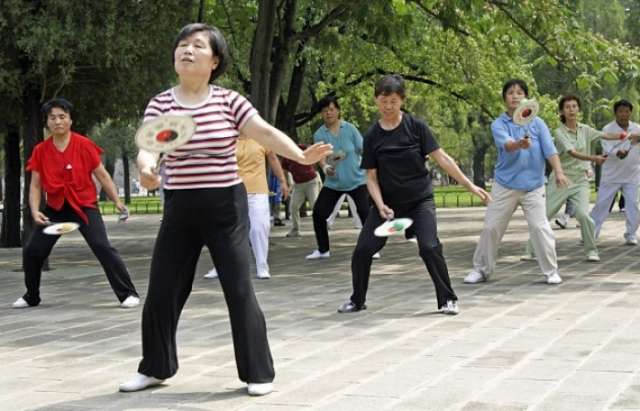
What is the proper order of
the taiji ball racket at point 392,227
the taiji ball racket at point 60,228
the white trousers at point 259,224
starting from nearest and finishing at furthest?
1. the taiji ball racket at point 392,227
2. the taiji ball racket at point 60,228
3. the white trousers at point 259,224

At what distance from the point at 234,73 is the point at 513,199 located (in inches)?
502

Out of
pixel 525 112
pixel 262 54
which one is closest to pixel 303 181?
pixel 262 54

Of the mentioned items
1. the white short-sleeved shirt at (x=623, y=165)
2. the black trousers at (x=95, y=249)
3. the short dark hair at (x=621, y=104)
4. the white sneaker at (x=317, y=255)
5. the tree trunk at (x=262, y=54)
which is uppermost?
the tree trunk at (x=262, y=54)

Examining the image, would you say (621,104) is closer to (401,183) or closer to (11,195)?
(401,183)

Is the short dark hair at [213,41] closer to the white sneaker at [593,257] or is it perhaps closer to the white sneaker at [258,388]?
the white sneaker at [258,388]

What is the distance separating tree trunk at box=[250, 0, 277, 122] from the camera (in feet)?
48.0

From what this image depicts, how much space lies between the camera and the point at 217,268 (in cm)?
534

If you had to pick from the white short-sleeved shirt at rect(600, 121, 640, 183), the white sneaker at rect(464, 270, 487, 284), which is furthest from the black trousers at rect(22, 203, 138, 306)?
the white short-sleeved shirt at rect(600, 121, 640, 183)

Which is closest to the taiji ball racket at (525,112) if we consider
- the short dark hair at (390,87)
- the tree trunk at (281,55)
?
the short dark hair at (390,87)

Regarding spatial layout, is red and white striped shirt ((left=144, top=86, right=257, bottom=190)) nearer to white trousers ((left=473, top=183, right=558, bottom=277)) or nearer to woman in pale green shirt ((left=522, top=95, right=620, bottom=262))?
white trousers ((left=473, top=183, right=558, bottom=277))

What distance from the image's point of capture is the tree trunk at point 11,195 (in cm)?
1872

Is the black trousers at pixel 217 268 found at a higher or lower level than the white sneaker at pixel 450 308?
higher

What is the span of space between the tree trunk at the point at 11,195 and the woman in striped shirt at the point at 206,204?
13987 millimetres

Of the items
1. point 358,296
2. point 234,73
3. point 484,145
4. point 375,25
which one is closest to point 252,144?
point 358,296
